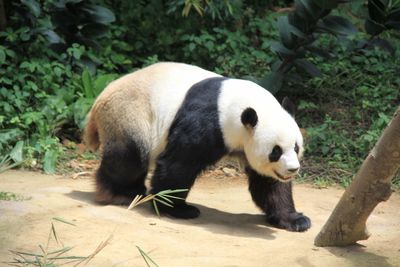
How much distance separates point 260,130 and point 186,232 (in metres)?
0.94

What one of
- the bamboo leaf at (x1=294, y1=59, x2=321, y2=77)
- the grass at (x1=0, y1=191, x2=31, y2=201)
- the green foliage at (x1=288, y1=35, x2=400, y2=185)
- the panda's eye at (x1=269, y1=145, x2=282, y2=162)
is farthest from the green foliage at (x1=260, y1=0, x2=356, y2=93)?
the grass at (x1=0, y1=191, x2=31, y2=201)

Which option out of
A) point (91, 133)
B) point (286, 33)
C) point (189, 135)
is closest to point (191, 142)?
point (189, 135)

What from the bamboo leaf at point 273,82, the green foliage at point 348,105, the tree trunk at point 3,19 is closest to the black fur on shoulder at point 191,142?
the green foliage at point 348,105

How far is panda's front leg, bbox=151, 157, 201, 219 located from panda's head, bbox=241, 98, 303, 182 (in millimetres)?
488

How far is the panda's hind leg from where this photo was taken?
5523 mm

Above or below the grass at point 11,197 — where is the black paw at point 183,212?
above

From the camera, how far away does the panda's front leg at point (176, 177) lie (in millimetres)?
5250

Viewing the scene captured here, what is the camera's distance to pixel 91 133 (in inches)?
235

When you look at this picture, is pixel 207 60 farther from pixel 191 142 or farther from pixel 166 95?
pixel 191 142

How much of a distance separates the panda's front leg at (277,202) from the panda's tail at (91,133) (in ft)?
4.70

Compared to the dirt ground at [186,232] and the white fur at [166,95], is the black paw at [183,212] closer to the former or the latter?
the dirt ground at [186,232]

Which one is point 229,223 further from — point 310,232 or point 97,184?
point 97,184

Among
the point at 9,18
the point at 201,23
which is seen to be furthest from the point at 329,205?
the point at 9,18

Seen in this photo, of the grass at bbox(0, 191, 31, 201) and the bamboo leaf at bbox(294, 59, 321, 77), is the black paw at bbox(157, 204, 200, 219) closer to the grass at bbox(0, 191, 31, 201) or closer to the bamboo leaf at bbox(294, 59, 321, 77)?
the grass at bbox(0, 191, 31, 201)
